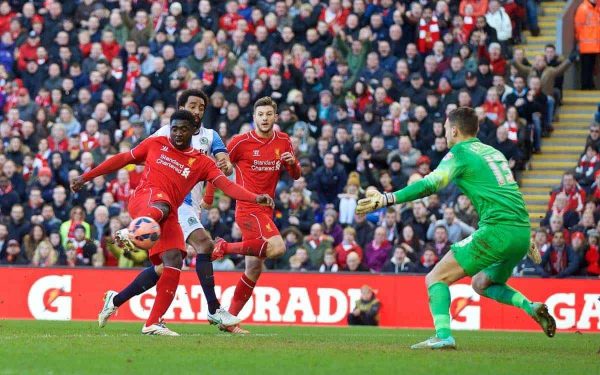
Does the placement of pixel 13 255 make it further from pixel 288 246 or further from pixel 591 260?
pixel 591 260

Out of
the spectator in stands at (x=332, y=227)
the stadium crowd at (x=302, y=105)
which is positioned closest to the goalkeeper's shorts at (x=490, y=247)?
the stadium crowd at (x=302, y=105)

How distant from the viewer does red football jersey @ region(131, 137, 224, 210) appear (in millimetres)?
14188

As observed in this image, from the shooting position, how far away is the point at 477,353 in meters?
12.7

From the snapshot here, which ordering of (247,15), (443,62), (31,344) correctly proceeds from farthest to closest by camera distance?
(247,15), (443,62), (31,344)

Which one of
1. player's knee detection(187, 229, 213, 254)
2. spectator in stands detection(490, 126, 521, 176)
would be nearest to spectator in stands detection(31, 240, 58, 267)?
spectator in stands detection(490, 126, 521, 176)

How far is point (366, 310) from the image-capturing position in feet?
69.6

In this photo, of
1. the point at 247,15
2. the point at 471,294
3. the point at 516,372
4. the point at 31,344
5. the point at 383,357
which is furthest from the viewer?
the point at 247,15

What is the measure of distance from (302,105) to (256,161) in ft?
31.3

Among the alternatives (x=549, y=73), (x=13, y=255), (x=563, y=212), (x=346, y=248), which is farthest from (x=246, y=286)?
(x=549, y=73)

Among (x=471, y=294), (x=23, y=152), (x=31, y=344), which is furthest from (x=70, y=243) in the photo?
(x=31, y=344)

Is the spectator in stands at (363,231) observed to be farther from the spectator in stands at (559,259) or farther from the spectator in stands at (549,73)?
the spectator in stands at (549,73)

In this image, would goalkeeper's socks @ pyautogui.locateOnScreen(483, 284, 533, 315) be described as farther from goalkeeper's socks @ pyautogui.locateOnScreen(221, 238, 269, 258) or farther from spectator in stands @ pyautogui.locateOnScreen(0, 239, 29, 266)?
spectator in stands @ pyautogui.locateOnScreen(0, 239, 29, 266)

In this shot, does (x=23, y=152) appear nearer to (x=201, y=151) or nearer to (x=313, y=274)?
(x=313, y=274)

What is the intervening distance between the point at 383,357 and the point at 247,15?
55.7ft
